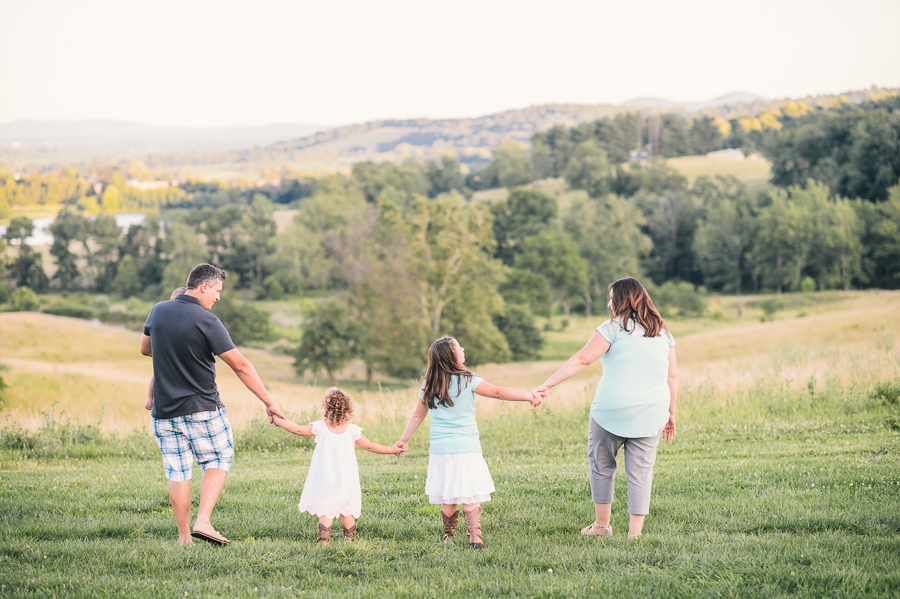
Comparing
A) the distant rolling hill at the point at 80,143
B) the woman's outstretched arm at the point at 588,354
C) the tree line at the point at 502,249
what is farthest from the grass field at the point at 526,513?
the distant rolling hill at the point at 80,143

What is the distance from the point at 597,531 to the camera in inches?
237

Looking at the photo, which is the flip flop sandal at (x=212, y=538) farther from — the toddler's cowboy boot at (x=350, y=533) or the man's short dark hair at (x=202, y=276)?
the man's short dark hair at (x=202, y=276)

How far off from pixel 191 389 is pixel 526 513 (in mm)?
3316

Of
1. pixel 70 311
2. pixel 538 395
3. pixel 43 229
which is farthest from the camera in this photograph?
pixel 43 229

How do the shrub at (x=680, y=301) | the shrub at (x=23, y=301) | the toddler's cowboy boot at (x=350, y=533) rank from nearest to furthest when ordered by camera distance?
1. the toddler's cowboy boot at (x=350, y=533)
2. the shrub at (x=23, y=301)
3. the shrub at (x=680, y=301)

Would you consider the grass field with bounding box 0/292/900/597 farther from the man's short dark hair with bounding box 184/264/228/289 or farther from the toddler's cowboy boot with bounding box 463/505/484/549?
the man's short dark hair with bounding box 184/264/228/289

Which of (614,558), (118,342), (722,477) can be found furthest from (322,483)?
(118,342)

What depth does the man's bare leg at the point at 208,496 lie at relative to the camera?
5793 mm

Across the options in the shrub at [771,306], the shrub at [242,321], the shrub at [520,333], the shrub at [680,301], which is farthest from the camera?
the shrub at [680,301]

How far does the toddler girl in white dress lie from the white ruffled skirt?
25.7 inches

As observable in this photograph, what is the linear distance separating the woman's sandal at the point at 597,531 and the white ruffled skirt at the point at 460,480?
100cm

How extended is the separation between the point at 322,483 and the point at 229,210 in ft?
344

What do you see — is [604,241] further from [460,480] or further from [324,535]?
[324,535]

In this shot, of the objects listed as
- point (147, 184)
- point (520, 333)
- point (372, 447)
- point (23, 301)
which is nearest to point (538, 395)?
point (372, 447)
